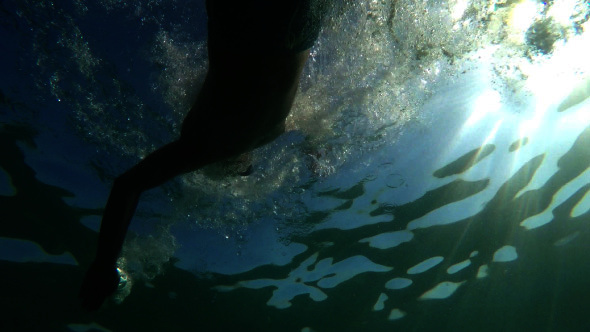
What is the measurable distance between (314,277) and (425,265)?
439 cm

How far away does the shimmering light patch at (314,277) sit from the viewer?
12.5m

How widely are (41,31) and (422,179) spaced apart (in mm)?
9003

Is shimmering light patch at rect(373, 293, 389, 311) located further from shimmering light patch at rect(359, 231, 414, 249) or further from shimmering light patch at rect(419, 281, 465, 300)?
shimmering light patch at rect(359, 231, 414, 249)

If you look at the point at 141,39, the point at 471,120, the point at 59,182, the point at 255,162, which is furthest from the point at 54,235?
the point at 471,120

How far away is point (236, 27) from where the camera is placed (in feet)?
7.23

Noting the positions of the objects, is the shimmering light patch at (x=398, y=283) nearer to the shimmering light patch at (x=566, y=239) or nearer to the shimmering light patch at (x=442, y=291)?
the shimmering light patch at (x=442, y=291)

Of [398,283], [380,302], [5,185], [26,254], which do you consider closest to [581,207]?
[398,283]

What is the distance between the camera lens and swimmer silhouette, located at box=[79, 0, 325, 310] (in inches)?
86.7

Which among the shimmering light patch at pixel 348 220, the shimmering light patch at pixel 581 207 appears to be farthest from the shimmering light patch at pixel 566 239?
the shimmering light patch at pixel 348 220

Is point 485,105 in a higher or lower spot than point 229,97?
higher

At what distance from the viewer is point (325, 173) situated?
343 inches

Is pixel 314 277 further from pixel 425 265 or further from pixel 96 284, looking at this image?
pixel 96 284

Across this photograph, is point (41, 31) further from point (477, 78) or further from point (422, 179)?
point (422, 179)

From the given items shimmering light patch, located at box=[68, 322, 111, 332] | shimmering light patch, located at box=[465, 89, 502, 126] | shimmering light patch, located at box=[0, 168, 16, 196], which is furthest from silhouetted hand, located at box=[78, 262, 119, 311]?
shimmering light patch, located at box=[68, 322, 111, 332]
